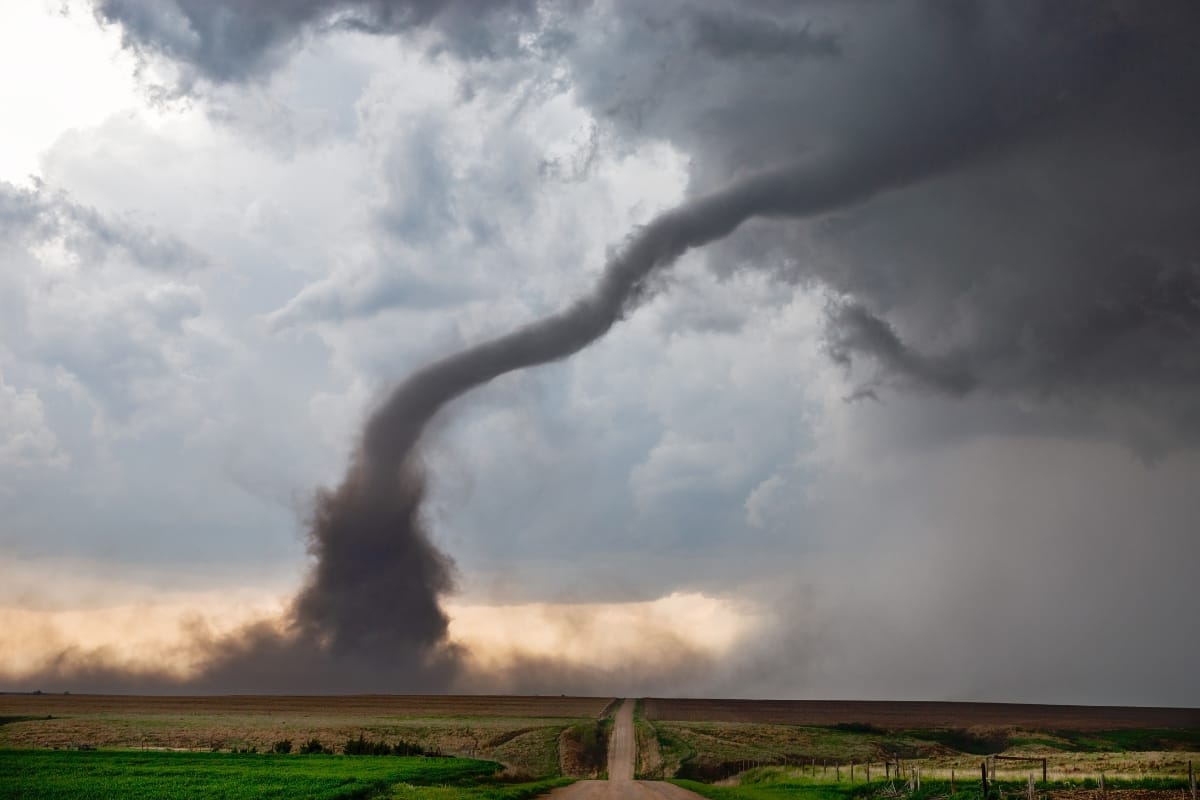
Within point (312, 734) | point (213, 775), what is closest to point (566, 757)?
point (312, 734)

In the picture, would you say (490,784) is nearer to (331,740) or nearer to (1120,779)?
(1120,779)

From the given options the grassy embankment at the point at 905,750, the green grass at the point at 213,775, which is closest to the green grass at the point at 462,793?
the green grass at the point at 213,775

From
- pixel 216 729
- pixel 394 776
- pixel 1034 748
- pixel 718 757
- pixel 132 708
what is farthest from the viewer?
pixel 132 708

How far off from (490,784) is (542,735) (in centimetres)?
5689

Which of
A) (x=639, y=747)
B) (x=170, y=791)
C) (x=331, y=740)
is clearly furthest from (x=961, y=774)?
(x=331, y=740)

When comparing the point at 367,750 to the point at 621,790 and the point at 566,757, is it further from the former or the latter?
the point at 621,790

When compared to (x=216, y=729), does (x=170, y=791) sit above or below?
above

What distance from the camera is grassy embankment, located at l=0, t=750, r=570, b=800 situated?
49.6 m

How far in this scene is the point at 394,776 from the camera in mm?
60062

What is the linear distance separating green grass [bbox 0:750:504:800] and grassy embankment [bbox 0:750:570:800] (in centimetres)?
5

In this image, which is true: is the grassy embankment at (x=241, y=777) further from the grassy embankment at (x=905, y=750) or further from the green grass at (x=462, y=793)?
the grassy embankment at (x=905, y=750)

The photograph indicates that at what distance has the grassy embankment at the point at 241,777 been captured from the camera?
49566 millimetres

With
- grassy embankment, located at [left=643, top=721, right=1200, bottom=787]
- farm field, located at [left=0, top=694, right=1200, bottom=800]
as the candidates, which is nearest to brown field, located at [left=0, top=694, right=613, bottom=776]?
farm field, located at [left=0, top=694, right=1200, bottom=800]

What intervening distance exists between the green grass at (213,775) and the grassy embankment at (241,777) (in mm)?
52
